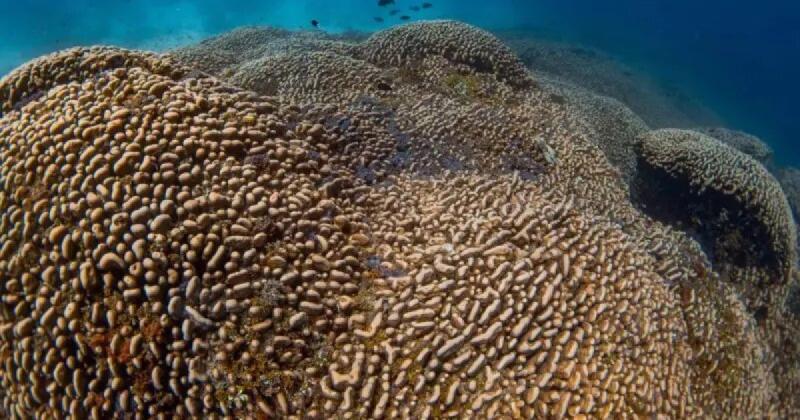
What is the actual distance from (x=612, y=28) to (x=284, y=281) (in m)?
56.4

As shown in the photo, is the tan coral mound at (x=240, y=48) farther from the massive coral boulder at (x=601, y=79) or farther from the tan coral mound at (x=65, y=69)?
the massive coral boulder at (x=601, y=79)

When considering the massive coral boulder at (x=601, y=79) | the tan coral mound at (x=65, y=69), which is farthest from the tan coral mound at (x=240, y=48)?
the massive coral boulder at (x=601, y=79)

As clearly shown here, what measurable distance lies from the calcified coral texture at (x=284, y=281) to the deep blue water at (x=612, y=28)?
33122 mm

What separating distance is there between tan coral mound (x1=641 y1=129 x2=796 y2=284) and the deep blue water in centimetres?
2958

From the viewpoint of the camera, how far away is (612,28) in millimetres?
48844

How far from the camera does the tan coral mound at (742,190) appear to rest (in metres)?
5.36

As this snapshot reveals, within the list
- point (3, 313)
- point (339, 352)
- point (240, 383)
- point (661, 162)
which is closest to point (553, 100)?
point (661, 162)

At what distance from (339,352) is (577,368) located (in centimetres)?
139

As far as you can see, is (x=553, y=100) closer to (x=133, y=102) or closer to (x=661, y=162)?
(x=661, y=162)

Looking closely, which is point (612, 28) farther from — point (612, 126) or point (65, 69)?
point (65, 69)

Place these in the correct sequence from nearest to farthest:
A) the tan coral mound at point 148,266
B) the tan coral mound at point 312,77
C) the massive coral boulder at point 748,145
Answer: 1. the tan coral mound at point 148,266
2. the tan coral mound at point 312,77
3. the massive coral boulder at point 748,145

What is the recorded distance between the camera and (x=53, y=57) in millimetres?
3340

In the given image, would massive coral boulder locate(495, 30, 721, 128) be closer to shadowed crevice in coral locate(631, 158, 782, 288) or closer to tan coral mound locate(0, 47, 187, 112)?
shadowed crevice in coral locate(631, 158, 782, 288)

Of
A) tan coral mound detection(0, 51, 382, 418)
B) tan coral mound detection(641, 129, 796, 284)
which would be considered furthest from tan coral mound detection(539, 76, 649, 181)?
tan coral mound detection(0, 51, 382, 418)
